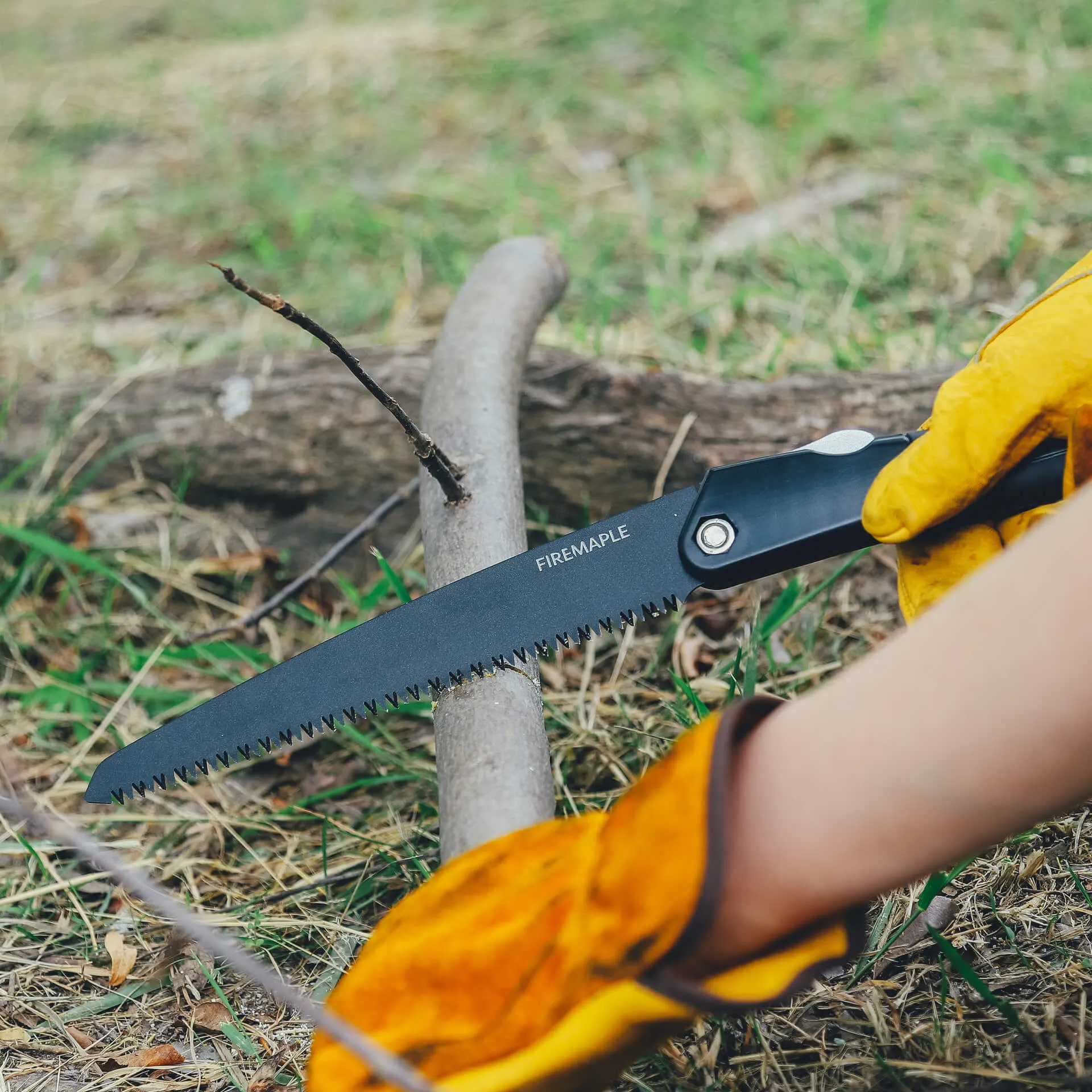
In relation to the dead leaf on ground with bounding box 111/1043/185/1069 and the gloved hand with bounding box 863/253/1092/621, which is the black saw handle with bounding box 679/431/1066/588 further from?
the dead leaf on ground with bounding box 111/1043/185/1069

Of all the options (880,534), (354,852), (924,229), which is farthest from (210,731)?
(924,229)

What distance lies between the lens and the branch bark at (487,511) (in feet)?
4.78

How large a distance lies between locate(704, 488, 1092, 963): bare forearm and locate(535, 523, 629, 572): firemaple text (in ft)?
1.97

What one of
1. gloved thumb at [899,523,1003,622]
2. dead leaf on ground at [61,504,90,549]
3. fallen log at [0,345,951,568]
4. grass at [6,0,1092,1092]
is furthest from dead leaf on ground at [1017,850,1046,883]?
dead leaf on ground at [61,504,90,549]

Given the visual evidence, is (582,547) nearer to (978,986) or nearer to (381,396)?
(381,396)

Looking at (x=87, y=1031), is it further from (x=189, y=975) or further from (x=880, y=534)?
(x=880, y=534)

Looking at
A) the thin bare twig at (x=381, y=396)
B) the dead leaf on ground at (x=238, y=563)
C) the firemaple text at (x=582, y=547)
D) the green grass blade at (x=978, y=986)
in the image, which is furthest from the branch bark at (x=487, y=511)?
the dead leaf on ground at (x=238, y=563)

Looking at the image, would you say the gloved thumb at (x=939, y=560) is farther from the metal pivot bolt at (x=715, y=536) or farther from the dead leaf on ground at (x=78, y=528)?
the dead leaf on ground at (x=78, y=528)

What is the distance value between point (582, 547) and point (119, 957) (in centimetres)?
106

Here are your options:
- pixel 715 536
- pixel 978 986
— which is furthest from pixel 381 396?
pixel 978 986

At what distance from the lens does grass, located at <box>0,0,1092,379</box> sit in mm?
3195

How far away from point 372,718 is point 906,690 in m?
1.35

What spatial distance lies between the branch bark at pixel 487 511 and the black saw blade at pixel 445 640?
0.25ft

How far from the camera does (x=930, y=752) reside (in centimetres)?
100
